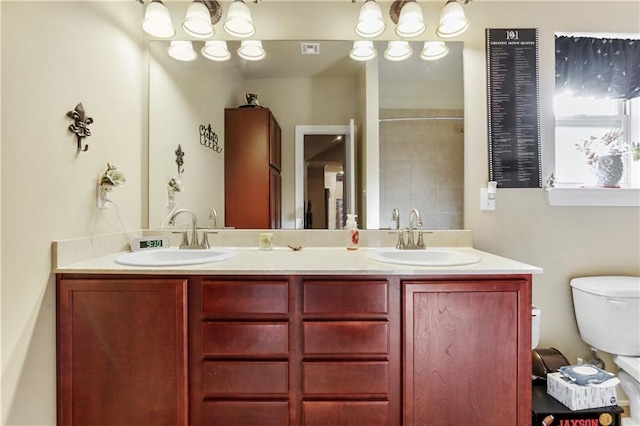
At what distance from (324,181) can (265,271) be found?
2.50 feet

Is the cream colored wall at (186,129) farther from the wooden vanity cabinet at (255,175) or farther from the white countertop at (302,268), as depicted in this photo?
the white countertop at (302,268)

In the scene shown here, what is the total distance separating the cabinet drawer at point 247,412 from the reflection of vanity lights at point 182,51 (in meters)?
1.78

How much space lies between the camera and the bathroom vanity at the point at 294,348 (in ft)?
3.87

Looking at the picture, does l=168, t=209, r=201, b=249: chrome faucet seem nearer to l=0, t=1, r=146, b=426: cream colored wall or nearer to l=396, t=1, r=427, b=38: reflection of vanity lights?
l=0, t=1, r=146, b=426: cream colored wall

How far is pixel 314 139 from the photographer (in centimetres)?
180

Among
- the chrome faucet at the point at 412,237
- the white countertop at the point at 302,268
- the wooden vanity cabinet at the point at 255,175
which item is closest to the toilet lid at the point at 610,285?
the white countertop at the point at 302,268

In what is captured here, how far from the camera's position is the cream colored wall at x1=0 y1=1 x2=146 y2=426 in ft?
3.34

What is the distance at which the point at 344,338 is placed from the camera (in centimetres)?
119

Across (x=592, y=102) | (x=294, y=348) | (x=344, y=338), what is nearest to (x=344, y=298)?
(x=344, y=338)

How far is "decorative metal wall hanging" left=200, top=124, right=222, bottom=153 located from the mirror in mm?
18

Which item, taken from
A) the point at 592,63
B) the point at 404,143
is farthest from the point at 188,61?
the point at 592,63

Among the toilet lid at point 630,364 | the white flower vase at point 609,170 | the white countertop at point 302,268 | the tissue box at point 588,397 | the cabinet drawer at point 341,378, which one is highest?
the white flower vase at point 609,170

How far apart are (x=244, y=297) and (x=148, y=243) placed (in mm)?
769

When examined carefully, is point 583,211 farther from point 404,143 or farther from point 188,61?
point 188,61
